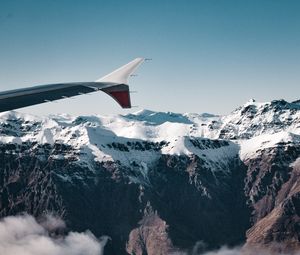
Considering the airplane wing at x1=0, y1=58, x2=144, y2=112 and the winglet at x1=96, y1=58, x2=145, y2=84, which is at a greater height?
the winglet at x1=96, y1=58, x2=145, y2=84

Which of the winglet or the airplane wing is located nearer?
the airplane wing

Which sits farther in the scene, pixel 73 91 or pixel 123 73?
pixel 123 73

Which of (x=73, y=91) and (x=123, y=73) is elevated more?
(x=123, y=73)

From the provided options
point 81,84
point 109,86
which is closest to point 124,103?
point 109,86

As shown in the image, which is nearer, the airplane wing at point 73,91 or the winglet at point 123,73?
the airplane wing at point 73,91

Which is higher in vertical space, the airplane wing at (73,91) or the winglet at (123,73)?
the winglet at (123,73)
